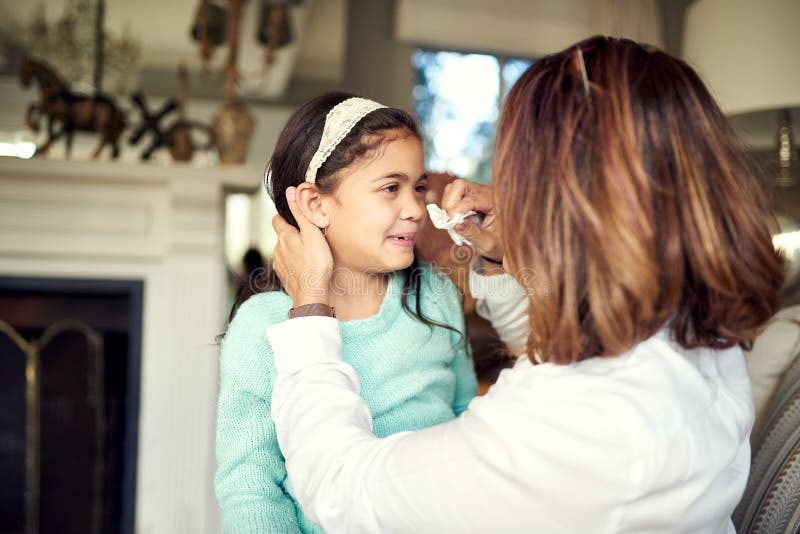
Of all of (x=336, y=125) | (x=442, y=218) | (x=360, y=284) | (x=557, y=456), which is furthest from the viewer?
(x=360, y=284)

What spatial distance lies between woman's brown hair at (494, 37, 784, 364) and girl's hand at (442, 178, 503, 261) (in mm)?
Answer: 228

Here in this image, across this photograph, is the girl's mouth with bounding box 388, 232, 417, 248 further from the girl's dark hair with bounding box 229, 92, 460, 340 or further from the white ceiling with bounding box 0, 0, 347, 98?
the white ceiling with bounding box 0, 0, 347, 98

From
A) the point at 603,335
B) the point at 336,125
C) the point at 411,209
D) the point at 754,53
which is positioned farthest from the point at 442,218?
the point at 754,53

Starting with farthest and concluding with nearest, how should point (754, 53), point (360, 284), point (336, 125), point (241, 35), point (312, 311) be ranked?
1. point (241, 35)
2. point (754, 53)
3. point (360, 284)
4. point (336, 125)
5. point (312, 311)

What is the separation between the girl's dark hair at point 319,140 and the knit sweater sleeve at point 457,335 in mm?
86

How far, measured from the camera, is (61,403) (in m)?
2.40

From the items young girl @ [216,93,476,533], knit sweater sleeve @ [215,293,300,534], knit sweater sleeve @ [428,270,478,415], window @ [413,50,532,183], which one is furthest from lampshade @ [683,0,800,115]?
knit sweater sleeve @ [215,293,300,534]

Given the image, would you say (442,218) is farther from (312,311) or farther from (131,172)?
(131,172)

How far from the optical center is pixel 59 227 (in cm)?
234

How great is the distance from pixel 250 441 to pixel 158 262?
1461mm

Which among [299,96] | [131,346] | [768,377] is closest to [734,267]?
[768,377]

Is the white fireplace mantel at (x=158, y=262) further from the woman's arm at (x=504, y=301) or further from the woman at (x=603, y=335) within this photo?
the woman at (x=603, y=335)

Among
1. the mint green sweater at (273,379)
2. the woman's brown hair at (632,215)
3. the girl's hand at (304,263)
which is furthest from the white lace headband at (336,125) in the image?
the woman's brown hair at (632,215)

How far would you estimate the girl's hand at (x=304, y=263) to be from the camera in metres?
0.96
